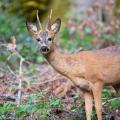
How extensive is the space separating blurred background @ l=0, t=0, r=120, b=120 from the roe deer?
372 mm

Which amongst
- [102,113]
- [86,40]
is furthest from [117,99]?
[86,40]

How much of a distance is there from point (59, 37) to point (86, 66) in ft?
26.5

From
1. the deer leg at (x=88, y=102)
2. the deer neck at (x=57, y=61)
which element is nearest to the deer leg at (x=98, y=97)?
the deer leg at (x=88, y=102)

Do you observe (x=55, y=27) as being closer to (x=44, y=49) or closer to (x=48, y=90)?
(x=44, y=49)

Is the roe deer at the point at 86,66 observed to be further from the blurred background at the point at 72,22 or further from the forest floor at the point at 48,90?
the blurred background at the point at 72,22

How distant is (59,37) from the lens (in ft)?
51.9

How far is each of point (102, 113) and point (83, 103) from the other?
1.16 ft

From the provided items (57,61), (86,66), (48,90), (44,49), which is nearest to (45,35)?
(44,49)

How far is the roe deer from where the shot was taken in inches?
303

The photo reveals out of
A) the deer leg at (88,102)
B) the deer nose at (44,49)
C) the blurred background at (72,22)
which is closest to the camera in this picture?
the deer nose at (44,49)

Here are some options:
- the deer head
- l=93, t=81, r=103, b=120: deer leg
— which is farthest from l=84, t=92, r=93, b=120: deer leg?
the deer head

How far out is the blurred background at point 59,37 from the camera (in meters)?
8.67

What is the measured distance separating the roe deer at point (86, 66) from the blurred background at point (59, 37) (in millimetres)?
372

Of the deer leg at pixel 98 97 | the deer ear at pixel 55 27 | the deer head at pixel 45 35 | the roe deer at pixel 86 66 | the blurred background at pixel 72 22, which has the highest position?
the blurred background at pixel 72 22
